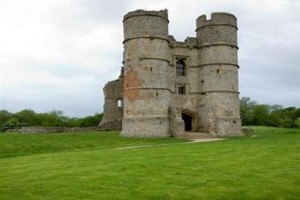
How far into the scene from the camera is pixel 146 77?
117 ft

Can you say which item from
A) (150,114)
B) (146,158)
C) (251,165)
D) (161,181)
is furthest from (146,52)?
(161,181)

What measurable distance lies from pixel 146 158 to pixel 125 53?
21.9 meters

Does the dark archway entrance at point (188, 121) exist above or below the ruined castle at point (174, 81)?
below

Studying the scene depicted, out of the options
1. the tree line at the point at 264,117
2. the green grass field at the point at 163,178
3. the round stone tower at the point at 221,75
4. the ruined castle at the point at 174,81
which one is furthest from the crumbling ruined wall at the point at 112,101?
the tree line at the point at 264,117

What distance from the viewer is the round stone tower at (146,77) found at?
35.2m

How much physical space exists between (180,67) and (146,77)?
677 cm

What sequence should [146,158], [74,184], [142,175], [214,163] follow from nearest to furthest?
[74,184], [142,175], [214,163], [146,158]

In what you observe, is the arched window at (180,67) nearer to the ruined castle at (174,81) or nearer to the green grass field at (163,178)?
the ruined castle at (174,81)

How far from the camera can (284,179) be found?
36.8 ft

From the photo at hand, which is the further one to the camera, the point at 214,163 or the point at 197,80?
the point at 197,80

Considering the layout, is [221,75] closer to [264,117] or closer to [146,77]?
[146,77]

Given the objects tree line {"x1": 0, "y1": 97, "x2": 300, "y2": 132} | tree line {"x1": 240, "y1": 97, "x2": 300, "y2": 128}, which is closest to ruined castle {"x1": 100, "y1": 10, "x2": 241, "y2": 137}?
tree line {"x1": 0, "y1": 97, "x2": 300, "y2": 132}

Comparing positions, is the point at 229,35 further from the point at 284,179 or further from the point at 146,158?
the point at 284,179

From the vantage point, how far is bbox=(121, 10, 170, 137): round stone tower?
3525cm
